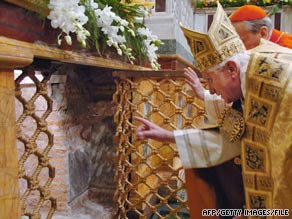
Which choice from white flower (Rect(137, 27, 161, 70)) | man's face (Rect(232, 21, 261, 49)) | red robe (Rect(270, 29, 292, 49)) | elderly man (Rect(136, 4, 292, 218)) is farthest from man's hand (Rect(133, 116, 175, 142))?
red robe (Rect(270, 29, 292, 49))

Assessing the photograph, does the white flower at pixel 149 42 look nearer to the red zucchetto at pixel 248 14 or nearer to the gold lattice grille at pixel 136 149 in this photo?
the gold lattice grille at pixel 136 149

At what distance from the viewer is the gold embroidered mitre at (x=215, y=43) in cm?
104

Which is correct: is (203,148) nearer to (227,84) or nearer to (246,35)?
(227,84)

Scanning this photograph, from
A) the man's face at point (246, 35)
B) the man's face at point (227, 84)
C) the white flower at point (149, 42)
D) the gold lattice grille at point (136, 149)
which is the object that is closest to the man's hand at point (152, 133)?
the man's face at point (227, 84)

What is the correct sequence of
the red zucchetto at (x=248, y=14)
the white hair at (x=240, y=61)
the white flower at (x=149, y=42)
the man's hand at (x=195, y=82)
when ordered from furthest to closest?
the white flower at (x=149, y=42)
the red zucchetto at (x=248, y=14)
the man's hand at (x=195, y=82)
the white hair at (x=240, y=61)

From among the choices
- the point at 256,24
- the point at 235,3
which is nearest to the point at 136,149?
the point at 256,24

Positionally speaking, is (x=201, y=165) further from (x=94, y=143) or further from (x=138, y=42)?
(x=94, y=143)

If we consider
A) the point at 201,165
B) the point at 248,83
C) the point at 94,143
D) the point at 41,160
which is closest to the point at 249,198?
the point at 201,165

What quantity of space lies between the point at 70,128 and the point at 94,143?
0.35m

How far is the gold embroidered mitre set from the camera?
40.9 inches

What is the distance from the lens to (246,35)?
5.57 feet

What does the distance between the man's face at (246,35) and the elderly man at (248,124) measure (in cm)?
58

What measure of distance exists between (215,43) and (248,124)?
301 millimetres

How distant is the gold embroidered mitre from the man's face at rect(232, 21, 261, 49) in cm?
57
